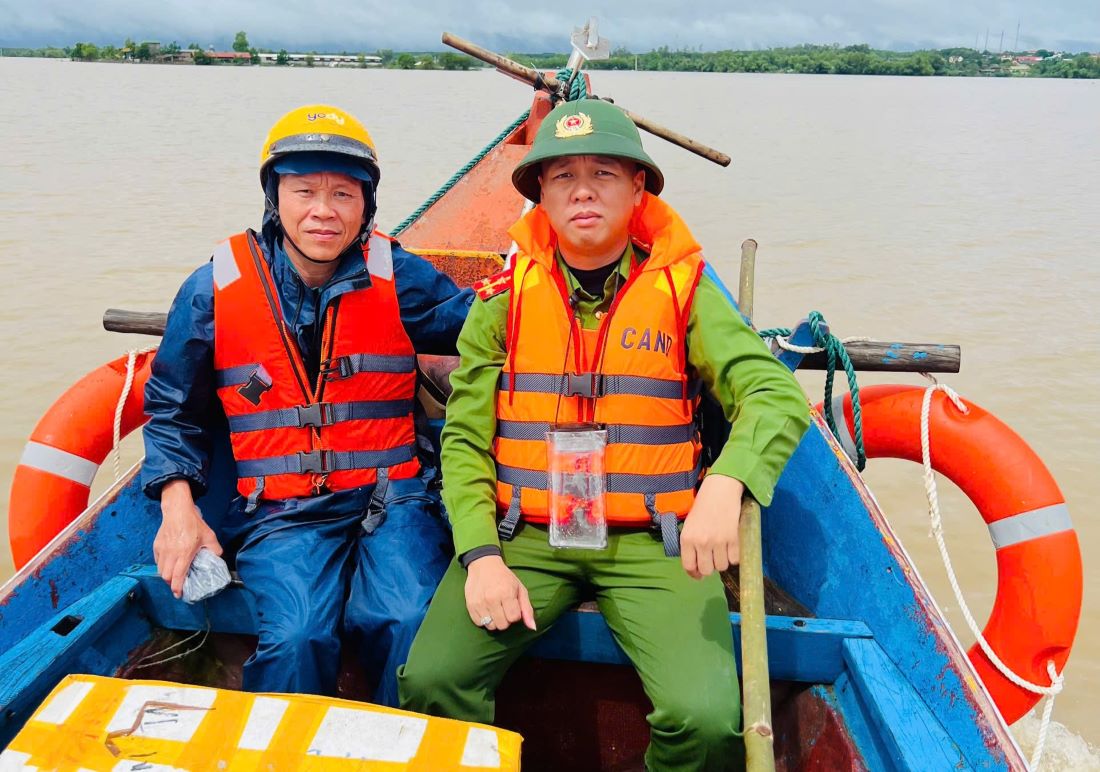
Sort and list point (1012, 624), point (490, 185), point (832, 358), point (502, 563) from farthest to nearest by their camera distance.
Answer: point (490, 185), point (832, 358), point (1012, 624), point (502, 563)

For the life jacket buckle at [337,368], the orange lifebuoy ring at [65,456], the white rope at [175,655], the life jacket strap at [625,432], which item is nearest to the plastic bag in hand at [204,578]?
the white rope at [175,655]

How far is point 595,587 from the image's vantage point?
201cm

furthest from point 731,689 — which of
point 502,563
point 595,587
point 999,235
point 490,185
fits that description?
point 999,235

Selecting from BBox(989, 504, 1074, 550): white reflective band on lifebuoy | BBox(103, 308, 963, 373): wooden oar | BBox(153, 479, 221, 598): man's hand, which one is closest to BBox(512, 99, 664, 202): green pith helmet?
BBox(153, 479, 221, 598): man's hand

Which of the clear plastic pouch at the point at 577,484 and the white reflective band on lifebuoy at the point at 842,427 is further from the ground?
the clear plastic pouch at the point at 577,484

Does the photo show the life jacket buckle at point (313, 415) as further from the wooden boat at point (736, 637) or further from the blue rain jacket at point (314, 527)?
the wooden boat at point (736, 637)

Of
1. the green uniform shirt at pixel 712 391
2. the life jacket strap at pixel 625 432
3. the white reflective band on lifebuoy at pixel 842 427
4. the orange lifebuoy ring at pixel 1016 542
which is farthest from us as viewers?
the white reflective band on lifebuoy at pixel 842 427

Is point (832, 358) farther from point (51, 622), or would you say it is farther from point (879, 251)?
point (879, 251)

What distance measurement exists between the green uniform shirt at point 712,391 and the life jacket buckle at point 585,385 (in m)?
0.15

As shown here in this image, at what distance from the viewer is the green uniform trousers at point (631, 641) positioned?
67.0 inches

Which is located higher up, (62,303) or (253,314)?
(253,314)

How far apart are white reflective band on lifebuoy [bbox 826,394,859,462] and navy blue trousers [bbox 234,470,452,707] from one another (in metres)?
1.52

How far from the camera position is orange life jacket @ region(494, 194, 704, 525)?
6.62 feet

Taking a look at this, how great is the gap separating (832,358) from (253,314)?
5.80 feet
